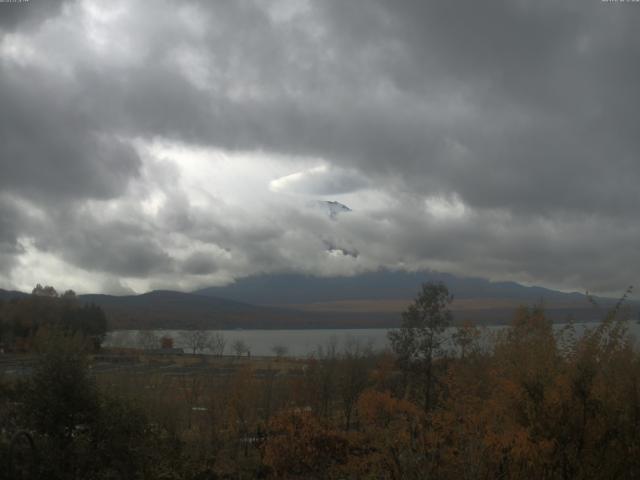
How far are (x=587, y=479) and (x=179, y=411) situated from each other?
17975 mm

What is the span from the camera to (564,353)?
1630 centimetres

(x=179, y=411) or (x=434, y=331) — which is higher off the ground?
(x=434, y=331)

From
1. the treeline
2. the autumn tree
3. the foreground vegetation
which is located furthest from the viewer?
the treeline

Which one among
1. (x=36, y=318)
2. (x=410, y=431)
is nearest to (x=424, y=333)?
(x=410, y=431)

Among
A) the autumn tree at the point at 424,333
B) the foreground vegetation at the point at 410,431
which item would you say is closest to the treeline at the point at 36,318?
the autumn tree at the point at 424,333

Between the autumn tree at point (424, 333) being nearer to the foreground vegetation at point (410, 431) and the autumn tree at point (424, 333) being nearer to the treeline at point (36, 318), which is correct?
the foreground vegetation at point (410, 431)

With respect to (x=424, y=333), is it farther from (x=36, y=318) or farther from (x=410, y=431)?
(x=36, y=318)

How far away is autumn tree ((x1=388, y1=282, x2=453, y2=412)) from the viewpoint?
102ft

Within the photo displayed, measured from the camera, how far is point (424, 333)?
31078 mm

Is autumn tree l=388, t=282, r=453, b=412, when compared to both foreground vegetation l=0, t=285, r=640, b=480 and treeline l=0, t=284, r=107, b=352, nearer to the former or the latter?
foreground vegetation l=0, t=285, r=640, b=480

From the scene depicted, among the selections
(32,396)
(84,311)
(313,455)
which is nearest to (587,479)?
(313,455)

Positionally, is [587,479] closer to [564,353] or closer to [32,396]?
[564,353]

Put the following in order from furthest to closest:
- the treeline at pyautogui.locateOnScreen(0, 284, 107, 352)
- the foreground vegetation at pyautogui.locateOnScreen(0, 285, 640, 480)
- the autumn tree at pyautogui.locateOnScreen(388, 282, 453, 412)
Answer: the treeline at pyautogui.locateOnScreen(0, 284, 107, 352) < the autumn tree at pyautogui.locateOnScreen(388, 282, 453, 412) < the foreground vegetation at pyautogui.locateOnScreen(0, 285, 640, 480)

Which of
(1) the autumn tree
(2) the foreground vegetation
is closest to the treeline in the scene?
(1) the autumn tree
